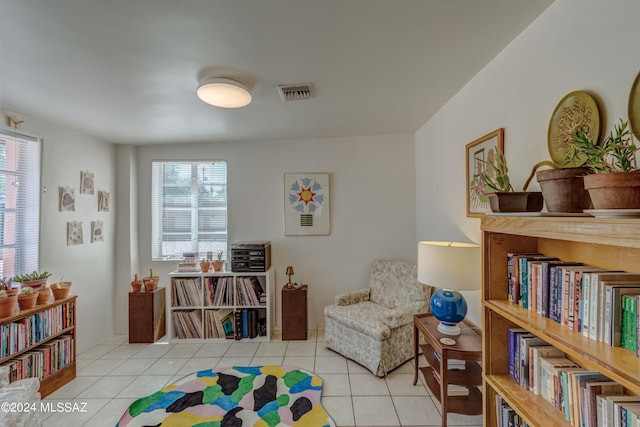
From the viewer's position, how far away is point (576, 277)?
97 centimetres

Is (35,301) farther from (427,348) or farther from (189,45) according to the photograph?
(427,348)

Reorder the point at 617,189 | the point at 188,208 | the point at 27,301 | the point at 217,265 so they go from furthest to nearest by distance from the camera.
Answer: the point at 188,208
the point at 217,265
the point at 27,301
the point at 617,189

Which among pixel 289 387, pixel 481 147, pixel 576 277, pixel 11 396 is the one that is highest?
pixel 481 147

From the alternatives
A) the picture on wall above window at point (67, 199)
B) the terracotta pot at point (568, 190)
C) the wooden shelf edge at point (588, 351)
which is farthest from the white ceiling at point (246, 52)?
the wooden shelf edge at point (588, 351)

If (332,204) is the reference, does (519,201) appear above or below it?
below

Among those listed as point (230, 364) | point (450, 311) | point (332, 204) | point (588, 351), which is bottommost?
point (230, 364)

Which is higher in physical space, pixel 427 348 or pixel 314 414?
pixel 427 348

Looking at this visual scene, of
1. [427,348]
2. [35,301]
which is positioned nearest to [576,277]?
[427,348]

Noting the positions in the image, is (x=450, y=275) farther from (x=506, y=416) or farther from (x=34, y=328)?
(x=34, y=328)

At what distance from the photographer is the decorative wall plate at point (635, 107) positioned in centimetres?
91

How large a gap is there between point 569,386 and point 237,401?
204 cm

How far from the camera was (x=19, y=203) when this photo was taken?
7.96 feet

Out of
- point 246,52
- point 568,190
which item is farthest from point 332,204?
point 568,190

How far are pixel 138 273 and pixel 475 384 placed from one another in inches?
152
